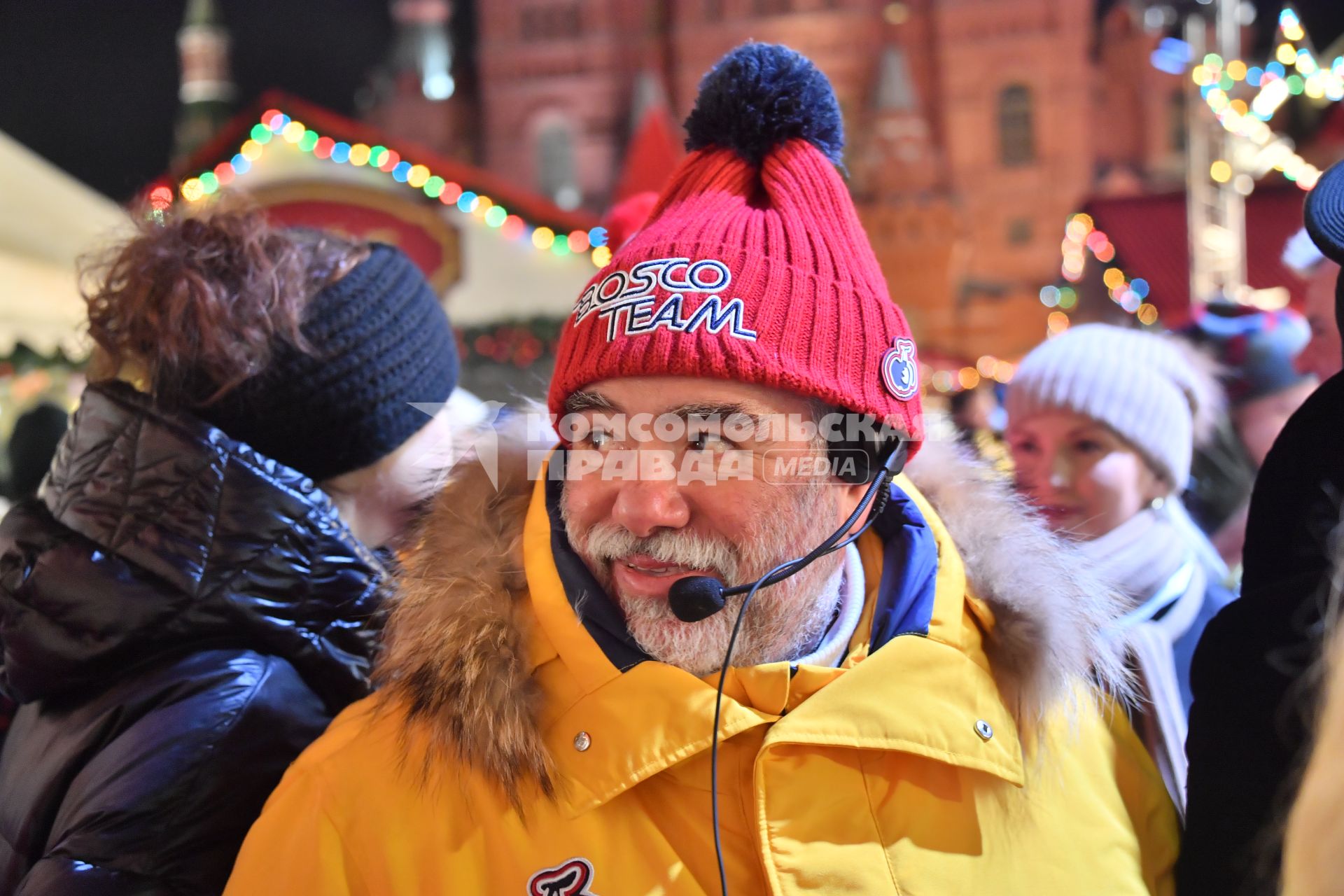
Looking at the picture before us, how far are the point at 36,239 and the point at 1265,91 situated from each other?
1036 centimetres

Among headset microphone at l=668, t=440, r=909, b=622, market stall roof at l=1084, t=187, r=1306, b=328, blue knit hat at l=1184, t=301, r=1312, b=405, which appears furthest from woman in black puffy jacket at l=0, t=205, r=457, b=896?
market stall roof at l=1084, t=187, r=1306, b=328

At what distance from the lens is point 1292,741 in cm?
120

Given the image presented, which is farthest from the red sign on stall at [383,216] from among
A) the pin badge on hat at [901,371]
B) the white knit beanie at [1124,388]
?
the pin badge on hat at [901,371]

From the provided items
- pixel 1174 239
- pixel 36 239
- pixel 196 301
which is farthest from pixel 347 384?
pixel 36 239

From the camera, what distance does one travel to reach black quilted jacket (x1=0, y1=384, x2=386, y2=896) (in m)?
1.29

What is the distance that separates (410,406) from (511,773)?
0.81 meters

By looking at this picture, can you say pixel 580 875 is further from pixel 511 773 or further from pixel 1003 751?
pixel 1003 751

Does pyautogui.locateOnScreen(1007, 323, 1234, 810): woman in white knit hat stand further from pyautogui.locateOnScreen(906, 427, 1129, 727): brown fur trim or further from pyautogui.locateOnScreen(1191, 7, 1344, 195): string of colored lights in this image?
pyautogui.locateOnScreen(1191, 7, 1344, 195): string of colored lights

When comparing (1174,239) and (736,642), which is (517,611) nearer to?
(736,642)

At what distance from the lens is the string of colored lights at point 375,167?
7223 mm

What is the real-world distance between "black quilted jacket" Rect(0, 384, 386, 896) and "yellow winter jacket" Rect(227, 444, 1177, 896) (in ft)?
0.38

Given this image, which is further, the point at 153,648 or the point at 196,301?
the point at 196,301

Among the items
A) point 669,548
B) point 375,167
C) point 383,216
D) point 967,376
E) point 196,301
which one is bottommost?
point 669,548

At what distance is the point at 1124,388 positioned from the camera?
2.40m
